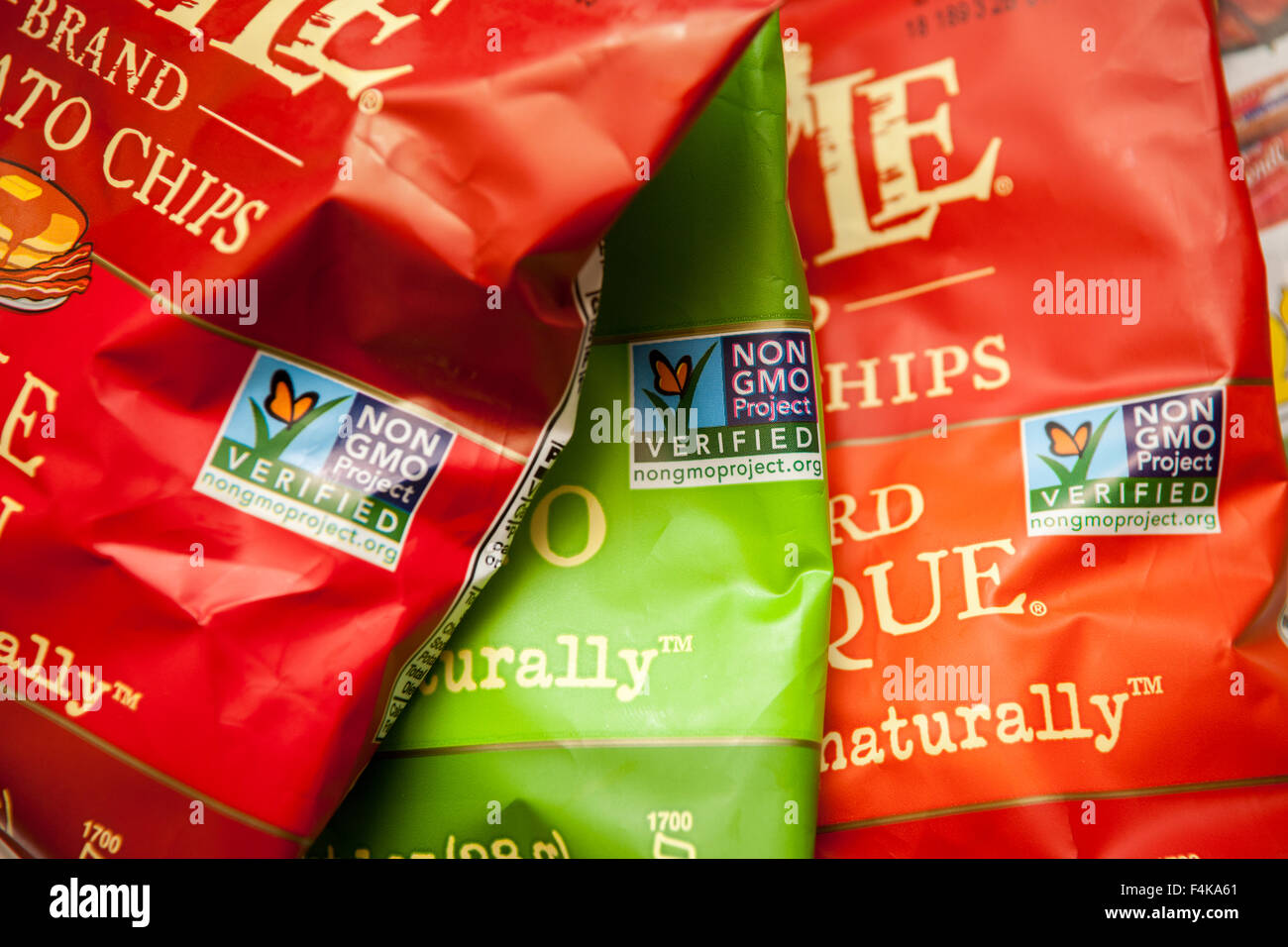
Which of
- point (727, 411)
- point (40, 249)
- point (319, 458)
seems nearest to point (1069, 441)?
point (727, 411)

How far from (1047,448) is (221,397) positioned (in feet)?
1.57

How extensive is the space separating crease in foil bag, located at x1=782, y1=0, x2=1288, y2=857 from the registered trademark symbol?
0.98ft

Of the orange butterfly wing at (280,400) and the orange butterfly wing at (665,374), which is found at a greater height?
the orange butterfly wing at (665,374)

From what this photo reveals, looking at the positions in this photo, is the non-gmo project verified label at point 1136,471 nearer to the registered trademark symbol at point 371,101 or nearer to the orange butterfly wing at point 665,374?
the orange butterfly wing at point 665,374

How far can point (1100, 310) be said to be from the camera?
2.06 feet

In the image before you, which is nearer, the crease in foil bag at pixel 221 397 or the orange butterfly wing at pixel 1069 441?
the crease in foil bag at pixel 221 397

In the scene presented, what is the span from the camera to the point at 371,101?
1.61 feet

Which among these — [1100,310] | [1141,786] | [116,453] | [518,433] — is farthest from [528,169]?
[1141,786]

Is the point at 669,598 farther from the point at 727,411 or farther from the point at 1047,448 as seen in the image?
the point at 1047,448

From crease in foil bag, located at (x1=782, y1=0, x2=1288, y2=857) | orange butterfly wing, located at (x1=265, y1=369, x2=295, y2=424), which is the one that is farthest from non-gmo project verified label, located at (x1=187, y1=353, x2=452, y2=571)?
crease in foil bag, located at (x1=782, y1=0, x2=1288, y2=857)

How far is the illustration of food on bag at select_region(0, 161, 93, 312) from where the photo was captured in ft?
1.68

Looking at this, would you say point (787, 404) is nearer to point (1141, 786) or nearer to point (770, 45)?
point (770, 45)

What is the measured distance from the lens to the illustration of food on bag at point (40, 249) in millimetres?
513

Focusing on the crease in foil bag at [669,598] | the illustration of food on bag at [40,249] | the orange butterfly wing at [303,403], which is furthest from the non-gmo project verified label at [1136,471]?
the illustration of food on bag at [40,249]
